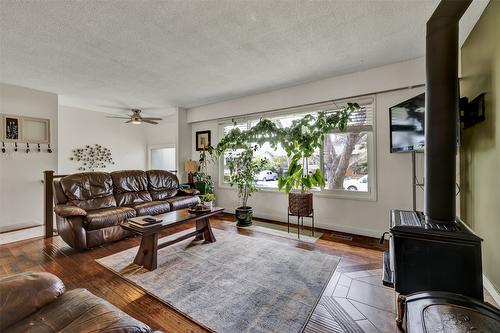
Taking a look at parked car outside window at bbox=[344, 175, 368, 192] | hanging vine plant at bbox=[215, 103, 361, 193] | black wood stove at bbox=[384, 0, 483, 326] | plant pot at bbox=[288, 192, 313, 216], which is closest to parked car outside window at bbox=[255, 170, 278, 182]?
hanging vine plant at bbox=[215, 103, 361, 193]

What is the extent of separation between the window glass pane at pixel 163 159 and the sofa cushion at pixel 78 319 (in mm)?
6458

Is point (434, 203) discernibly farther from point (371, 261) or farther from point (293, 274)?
point (293, 274)

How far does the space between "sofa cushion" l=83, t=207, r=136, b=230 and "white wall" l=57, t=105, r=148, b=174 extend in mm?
3358

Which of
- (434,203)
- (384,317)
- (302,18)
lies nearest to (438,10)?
(302,18)

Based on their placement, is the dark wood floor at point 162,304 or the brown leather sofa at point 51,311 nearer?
the brown leather sofa at point 51,311

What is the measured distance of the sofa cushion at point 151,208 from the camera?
375 cm

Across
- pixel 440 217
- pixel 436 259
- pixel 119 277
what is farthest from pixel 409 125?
pixel 119 277

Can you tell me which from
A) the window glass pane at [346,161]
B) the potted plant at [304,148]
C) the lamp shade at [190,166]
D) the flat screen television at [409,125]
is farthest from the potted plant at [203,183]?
the flat screen television at [409,125]

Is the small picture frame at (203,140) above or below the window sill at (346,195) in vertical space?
above

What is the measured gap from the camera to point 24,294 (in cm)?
105

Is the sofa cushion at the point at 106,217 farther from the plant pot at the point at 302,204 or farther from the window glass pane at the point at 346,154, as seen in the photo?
the plant pot at the point at 302,204

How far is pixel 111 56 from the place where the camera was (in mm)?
3020

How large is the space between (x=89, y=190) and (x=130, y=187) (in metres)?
0.70

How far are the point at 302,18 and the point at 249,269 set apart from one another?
275cm
